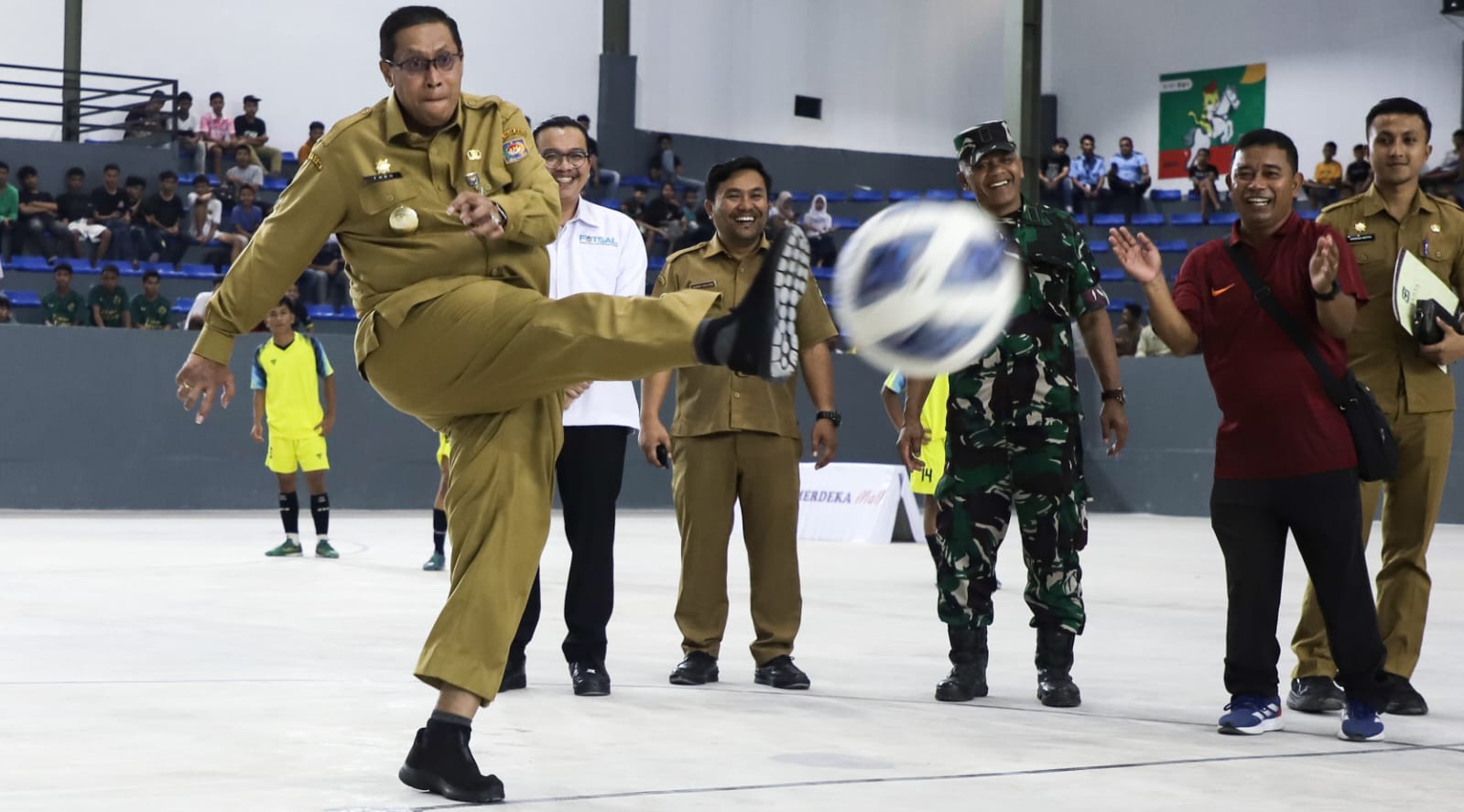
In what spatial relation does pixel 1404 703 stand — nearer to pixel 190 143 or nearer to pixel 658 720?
pixel 658 720

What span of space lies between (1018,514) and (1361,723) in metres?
1.22

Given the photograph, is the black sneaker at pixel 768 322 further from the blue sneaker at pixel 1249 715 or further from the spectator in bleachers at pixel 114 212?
the spectator in bleachers at pixel 114 212

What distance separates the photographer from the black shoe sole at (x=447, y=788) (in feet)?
12.1

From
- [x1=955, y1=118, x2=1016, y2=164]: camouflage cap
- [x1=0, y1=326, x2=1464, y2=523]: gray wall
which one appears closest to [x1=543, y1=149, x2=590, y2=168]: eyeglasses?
[x1=955, y1=118, x2=1016, y2=164]: camouflage cap

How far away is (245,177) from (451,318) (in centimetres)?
1886

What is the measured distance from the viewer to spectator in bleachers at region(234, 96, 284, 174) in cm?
2273

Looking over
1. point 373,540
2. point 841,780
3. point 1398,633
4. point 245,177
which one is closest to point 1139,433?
point 373,540

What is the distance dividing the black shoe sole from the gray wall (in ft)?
43.7

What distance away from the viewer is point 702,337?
3537 millimetres


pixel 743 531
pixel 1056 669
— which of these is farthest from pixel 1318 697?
pixel 743 531

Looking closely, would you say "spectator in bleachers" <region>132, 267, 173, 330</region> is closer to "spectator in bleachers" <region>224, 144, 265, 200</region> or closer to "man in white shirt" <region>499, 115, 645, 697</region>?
"spectator in bleachers" <region>224, 144, 265, 200</region>

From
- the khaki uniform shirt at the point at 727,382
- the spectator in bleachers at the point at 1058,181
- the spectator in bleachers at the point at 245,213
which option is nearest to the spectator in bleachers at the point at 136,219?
the spectator in bleachers at the point at 245,213

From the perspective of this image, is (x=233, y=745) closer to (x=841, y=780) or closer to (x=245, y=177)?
(x=841, y=780)

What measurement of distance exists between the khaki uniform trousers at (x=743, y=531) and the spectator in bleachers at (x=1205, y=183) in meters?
20.1
